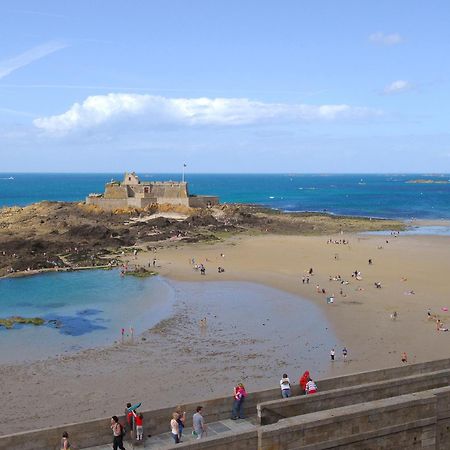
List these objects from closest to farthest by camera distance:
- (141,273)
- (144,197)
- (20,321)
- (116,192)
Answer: (20,321) → (141,273) → (144,197) → (116,192)

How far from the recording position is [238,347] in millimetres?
23516

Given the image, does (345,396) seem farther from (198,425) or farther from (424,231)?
(424,231)

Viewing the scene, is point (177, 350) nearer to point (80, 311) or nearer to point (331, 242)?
point (80, 311)

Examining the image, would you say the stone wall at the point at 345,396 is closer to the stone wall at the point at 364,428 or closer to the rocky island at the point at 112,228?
the stone wall at the point at 364,428

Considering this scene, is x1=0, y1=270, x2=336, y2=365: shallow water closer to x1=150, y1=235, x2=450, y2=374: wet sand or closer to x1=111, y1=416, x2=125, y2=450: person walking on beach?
x1=150, y1=235, x2=450, y2=374: wet sand

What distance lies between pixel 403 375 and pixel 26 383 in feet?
39.8

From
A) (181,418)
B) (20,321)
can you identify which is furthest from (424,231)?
(181,418)

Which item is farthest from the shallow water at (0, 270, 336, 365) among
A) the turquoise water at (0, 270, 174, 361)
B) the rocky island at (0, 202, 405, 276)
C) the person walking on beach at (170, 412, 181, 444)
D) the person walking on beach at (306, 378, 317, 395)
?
the person walking on beach at (170, 412, 181, 444)

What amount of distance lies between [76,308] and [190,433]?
818 inches

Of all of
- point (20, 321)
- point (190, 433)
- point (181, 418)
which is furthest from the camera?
point (20, 321)

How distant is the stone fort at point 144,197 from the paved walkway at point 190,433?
60725 millimetres

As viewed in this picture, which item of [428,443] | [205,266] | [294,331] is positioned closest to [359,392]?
[428,443]

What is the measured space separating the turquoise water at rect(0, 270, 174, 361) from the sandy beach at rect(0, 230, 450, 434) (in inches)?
57.2

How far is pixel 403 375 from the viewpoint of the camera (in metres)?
13.9
